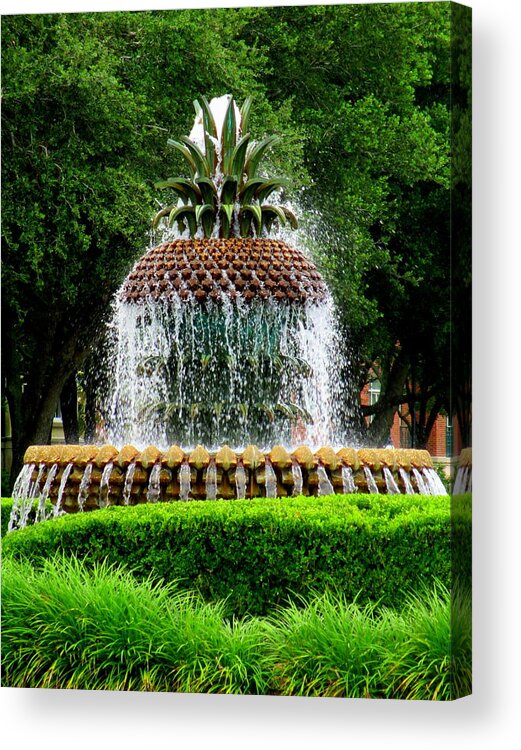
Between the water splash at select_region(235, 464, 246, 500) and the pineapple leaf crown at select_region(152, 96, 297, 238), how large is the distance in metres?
1.58

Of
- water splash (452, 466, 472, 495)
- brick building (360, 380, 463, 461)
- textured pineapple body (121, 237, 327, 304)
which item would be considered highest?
textured pineapple body (121, 237, 327, 304)

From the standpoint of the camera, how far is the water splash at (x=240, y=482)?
8.29 meters

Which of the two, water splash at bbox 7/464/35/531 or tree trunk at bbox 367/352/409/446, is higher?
tree trunk at bbox 367/352/409/446

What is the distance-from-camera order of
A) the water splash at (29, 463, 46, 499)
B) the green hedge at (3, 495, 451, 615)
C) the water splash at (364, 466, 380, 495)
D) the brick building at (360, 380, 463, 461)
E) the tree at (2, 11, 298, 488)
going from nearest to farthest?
the green hedge at (3, 495, 451, 615), the water splash at (364, 466, 380, 495), the water splash at (29, 463, 46, 499), the tree at (2, 11, 298, 488), the brick building at (360, 380, 463, 461)

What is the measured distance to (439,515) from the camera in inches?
303

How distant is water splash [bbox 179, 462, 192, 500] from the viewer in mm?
8312

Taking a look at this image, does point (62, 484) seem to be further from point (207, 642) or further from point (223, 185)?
point (223, 185)

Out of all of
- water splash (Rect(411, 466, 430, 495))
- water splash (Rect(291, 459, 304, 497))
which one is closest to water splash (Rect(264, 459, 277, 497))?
water splash (Rect(291, 459, 304, 497))

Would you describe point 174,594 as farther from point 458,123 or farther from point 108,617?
point 458,123

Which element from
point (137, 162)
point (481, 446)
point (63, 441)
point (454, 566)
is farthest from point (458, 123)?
point (63, 441)

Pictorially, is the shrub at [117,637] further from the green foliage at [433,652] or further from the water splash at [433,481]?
the water splash at [433,481]

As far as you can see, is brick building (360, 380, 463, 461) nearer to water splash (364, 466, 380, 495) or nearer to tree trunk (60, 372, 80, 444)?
water splash (364, 466, 380, 495)

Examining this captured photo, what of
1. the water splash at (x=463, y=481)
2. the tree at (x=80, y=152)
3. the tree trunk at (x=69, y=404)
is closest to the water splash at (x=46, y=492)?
the tree at (x=80, y=152)

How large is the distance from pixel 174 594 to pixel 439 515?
1.69m
